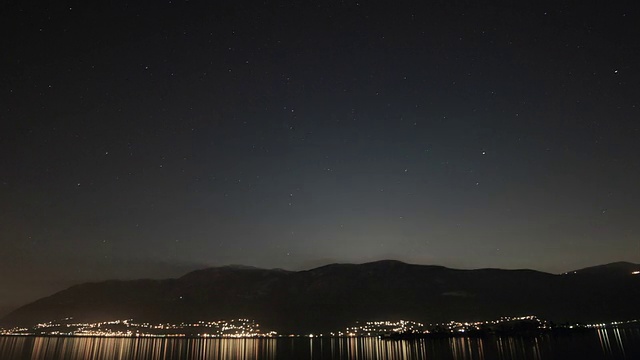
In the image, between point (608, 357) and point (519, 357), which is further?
point (519, 357)

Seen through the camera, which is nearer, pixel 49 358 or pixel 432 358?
pixel 432 358

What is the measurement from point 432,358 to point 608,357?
35.2 meters

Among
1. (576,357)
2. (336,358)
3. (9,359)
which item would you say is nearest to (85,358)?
(9,359)

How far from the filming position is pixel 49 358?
377 feet

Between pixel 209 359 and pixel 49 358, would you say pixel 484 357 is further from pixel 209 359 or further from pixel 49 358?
pixel 49 358

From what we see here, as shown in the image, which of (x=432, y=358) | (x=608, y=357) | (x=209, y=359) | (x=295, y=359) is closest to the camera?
(x=608, y=357)

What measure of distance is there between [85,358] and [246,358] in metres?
45.1

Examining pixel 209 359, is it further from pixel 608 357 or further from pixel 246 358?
pixel 608 357

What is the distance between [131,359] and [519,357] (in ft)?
316

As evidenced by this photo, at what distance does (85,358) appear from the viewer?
117 metres

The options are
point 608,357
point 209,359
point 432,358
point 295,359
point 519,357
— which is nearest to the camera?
point 608,357

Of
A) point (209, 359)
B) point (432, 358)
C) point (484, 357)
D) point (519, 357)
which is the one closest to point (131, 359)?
point (209, 359)

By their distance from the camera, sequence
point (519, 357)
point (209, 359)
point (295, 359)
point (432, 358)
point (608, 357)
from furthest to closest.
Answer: point (209, 359)
point (295, 359)
point (432, 358)
point (519, 357)
point (608, 357)

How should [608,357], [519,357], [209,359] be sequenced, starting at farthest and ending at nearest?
[209,359] < [519,357] < [608,357]
